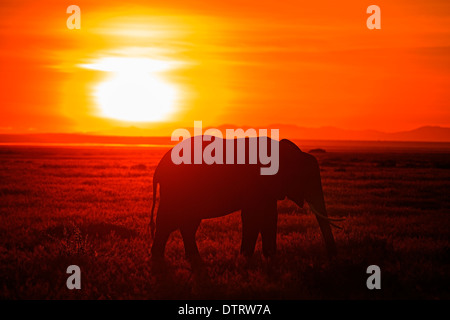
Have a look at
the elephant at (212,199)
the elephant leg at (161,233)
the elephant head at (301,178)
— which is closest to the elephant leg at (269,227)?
the elephant at (212,199)

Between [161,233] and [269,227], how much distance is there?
201cm

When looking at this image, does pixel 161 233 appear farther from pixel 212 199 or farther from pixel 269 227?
pixel 269 227

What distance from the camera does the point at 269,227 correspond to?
9.03m

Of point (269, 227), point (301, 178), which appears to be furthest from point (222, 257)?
point (301, 178)

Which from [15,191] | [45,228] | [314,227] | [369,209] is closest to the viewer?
[45,228]

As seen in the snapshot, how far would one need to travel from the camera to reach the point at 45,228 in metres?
12.4

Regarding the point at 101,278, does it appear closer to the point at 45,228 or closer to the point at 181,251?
the point at 181,251

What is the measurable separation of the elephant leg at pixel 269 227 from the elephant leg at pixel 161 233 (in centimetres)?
170

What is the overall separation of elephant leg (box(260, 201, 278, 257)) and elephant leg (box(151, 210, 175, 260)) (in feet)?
5.58

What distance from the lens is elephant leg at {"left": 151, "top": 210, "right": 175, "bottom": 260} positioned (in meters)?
8.97

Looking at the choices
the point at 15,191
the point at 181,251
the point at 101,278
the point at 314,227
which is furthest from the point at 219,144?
the point at 15,191

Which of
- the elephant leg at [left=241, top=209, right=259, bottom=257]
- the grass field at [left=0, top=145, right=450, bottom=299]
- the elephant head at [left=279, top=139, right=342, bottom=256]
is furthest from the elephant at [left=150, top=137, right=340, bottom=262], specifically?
the grass field at [left=0, top=145, right=450, bottom=299]

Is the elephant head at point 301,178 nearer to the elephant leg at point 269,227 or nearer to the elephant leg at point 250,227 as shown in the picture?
the elephant leg at point 269,227
